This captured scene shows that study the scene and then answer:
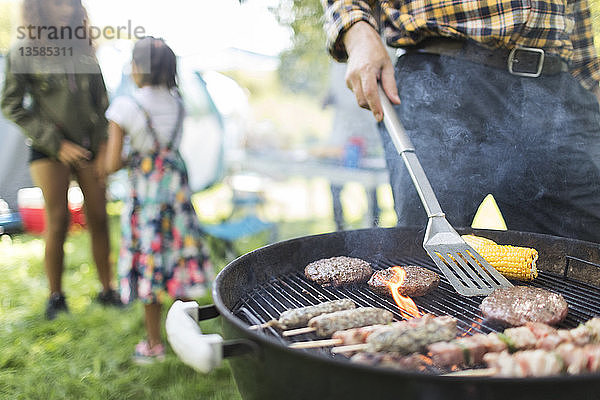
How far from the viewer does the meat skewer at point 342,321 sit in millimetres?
1460

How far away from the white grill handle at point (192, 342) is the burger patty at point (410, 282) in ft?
2.45

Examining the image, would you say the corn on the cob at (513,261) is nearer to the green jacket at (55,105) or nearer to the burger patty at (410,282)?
the burger patty at (410,282)

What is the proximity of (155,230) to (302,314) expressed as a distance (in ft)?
6.77

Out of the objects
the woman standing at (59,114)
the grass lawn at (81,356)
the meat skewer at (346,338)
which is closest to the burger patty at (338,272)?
the meat skewer at (346,338)

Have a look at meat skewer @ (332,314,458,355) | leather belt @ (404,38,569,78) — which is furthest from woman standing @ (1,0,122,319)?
meat skewer @ (332,314,458,355)

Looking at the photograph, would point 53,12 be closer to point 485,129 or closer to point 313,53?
point 485,129

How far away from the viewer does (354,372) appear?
1.01m

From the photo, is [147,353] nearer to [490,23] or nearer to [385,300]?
[385,300]

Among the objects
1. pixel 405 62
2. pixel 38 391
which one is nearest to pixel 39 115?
pixel 38 391

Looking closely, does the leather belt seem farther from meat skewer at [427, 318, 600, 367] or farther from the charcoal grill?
meat skewer at [427, 318, 600, 367]

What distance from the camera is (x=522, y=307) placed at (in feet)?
5.05

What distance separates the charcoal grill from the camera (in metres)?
0.98

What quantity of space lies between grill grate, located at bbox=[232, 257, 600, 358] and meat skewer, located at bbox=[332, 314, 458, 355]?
17 cm

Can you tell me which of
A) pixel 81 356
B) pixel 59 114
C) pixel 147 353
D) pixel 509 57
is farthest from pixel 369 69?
pixel 59 114
